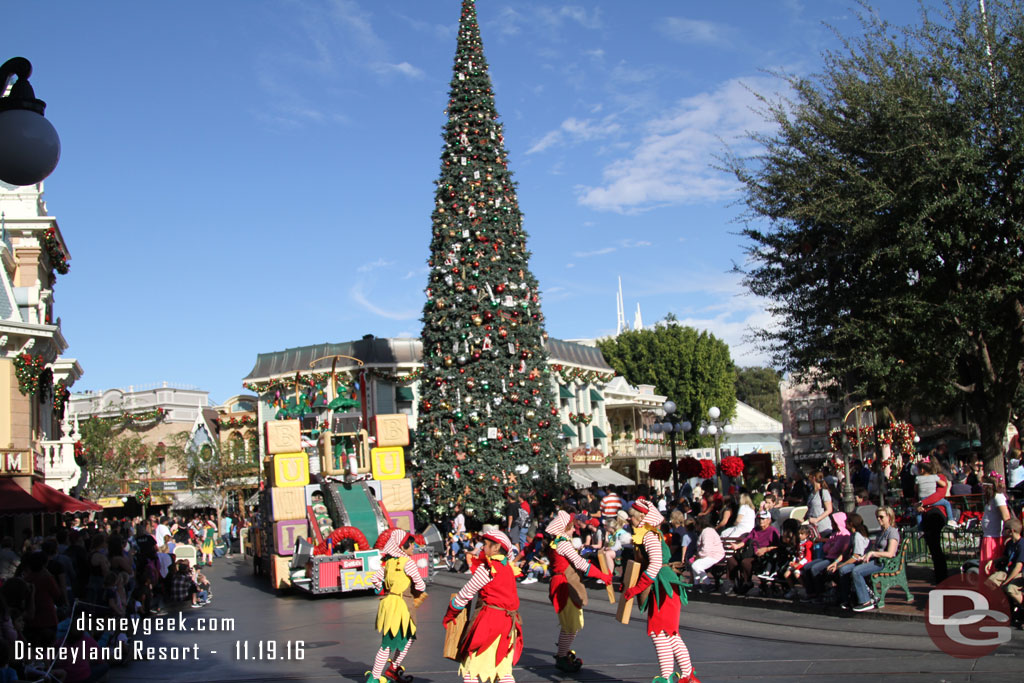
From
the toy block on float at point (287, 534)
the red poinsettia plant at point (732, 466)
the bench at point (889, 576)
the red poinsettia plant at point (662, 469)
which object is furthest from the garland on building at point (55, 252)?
the bench at point (889, 576)

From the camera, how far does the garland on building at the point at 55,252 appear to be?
2653 cm

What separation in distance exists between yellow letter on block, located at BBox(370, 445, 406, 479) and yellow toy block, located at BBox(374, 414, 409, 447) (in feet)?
0.53

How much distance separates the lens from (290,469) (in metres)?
20.8

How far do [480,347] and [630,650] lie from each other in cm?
1589

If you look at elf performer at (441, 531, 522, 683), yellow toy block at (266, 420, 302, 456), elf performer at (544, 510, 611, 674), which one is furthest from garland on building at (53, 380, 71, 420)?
elf performer at (441, 531, 522, 683)

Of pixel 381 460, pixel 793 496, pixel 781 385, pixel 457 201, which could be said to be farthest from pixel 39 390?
pixel 781 385

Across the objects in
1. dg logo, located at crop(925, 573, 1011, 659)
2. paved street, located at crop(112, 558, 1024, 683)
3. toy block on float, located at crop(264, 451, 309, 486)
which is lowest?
paved street, located at crop(112, 558, 1024, 683)

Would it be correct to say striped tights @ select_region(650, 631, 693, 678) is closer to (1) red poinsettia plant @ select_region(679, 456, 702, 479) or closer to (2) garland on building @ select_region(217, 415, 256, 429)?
(1) red poinsettia plant @ select_region(679, 456, 702, 479)

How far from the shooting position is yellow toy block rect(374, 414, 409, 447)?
21125 mm

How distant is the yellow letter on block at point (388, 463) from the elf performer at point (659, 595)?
12611 mm

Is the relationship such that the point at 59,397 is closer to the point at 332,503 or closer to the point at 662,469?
the point at 332,503

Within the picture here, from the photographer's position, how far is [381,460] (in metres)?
21.0

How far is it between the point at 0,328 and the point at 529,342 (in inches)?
509

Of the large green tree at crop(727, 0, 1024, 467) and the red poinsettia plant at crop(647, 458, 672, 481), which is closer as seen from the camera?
the large green tree at crop(727, 0, 1024, 467)
